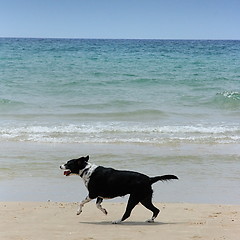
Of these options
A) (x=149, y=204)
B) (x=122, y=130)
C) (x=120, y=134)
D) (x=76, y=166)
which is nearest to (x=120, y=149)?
(x=120, y=134)

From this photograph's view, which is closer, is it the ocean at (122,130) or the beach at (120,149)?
the beach at (120,149)

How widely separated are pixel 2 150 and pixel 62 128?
3632 mm

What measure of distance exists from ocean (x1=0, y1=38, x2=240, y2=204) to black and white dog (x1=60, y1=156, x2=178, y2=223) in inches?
71.1

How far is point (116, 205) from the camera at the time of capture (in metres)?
8.84

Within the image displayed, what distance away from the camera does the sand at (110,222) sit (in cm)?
679

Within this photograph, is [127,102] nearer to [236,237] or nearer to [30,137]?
[30,137]

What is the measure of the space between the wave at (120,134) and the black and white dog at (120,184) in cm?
712

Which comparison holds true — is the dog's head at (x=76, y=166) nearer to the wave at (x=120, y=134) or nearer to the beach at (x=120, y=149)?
the beach at (x=120, y=149)

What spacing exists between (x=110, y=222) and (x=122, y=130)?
9063 mm

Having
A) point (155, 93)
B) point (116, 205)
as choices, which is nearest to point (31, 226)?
point (116, 205)

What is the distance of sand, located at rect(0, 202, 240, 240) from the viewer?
22.3 ft

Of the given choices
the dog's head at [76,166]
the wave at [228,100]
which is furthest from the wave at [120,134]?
the dog's head at [76,166]

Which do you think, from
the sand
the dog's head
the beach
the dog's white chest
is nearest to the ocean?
the beach

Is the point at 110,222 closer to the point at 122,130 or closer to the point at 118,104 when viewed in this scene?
the point at 122,130
